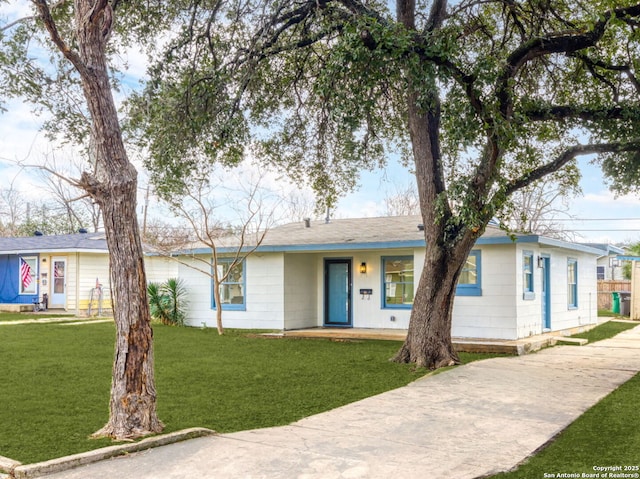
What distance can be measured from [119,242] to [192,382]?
12.0 ft

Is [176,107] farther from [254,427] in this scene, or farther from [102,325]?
[102,325]

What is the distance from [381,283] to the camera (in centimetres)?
1639

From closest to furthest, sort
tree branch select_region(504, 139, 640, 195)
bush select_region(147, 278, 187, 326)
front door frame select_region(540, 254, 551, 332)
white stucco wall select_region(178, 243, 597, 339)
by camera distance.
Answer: tree branch select_region(504, 139, 640, 195), white stucco wall select_region(178, 243, 597, 339), front door frame select_region(540, 254, 551, 332), bush select_region(147, 278, 187, 326)

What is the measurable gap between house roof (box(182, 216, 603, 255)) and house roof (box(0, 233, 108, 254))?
746 cm

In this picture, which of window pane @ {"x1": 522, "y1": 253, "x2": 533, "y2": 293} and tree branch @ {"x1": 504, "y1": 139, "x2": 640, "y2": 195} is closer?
tree branch @ {"x1": 504, "y1": 139, "x2": 640, "y2": 195}

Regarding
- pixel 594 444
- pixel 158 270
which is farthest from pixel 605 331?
pixel 158 270

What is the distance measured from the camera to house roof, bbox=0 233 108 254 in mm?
23188

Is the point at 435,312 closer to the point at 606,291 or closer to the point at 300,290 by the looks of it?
the point at 300,290

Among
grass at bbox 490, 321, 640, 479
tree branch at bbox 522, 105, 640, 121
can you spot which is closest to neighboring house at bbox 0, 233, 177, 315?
tree branch at bbox 522, 105, 640, 121

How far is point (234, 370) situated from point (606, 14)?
7.71 m

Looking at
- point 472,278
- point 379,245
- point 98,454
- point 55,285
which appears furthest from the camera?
point 55,285

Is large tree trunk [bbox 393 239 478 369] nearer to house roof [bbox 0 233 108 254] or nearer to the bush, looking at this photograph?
the bush

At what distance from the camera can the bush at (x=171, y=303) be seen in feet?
60.5

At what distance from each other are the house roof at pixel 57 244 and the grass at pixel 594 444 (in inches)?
781
